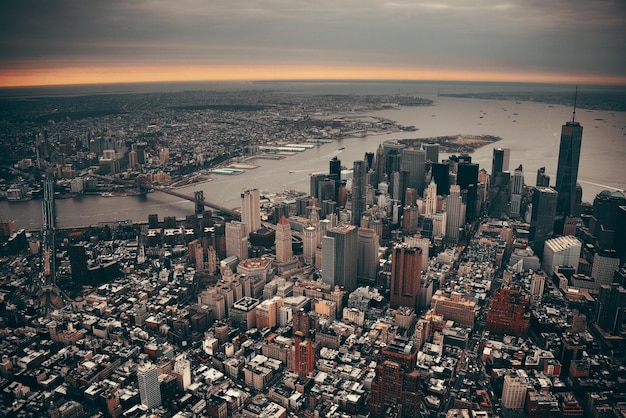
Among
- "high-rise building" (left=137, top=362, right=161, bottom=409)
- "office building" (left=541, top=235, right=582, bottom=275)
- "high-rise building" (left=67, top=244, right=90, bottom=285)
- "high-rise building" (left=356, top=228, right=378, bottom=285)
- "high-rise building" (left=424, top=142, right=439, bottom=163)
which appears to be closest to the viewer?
"high-rise building" (left=137, top=362, right=161, bottom=409)

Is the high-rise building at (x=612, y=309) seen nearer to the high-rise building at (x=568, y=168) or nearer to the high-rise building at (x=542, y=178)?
the high-rise building at (x=568, y=168)

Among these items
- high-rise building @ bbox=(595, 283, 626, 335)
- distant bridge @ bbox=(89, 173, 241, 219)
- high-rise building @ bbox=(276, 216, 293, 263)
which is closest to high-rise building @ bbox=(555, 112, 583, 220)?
high-rise building @ bbox=(595, 283, 626, 335)

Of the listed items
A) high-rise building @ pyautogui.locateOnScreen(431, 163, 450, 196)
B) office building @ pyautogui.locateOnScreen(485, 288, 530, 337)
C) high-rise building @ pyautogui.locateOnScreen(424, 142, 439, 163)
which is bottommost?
office building @ pyautogui.locateOnScreen(485, 288, 530, 337)

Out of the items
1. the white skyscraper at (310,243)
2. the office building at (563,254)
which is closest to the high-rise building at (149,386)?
the white skyscraper at (310,243)

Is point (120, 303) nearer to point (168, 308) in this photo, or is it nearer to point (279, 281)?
point (168, 308)

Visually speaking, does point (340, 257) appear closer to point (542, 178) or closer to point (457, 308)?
point (457, 308)

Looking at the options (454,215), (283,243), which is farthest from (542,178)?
(283,243)

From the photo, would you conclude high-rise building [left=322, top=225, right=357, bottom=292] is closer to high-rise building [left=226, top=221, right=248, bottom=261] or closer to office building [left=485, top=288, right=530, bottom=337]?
high-rise building [left=226, top=221, right=248, bottom=261]
